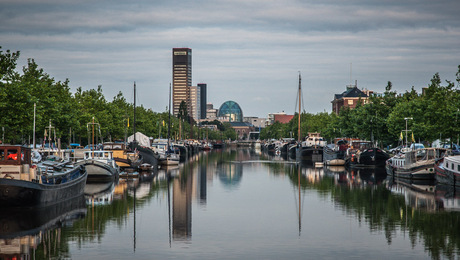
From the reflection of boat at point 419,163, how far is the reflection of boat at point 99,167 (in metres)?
30.9

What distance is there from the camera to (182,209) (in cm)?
4647

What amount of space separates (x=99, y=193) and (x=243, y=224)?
66.1 feet

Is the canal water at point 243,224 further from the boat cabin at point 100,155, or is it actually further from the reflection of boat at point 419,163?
the boat cabin at point 100,155

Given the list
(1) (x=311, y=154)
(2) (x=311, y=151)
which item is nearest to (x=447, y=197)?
(2) (x=311, y=151)

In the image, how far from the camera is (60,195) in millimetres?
45500

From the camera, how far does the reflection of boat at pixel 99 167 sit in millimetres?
64875

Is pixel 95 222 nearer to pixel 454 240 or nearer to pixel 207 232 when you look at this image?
pixel 207 232

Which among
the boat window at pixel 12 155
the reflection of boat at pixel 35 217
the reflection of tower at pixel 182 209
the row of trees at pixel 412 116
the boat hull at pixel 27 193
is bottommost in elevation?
the reflection of tower at pixel 182 209

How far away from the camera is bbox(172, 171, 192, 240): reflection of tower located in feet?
116

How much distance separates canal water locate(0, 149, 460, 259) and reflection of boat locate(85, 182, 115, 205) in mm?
79

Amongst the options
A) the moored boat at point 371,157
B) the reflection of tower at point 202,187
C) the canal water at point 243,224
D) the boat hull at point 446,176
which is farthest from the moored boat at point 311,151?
the canal water at point 243,224

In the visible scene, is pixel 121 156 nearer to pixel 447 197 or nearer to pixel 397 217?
pixel 447 197

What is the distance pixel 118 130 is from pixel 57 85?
1086 inches

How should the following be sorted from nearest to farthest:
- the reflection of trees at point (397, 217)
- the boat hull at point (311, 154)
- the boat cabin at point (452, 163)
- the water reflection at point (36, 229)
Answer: the water reflection at point (36, 229)
the reflection of trees at point (397, 217)
the boat cabin at point (452, 163)
the boat hull at point (311, 154)
